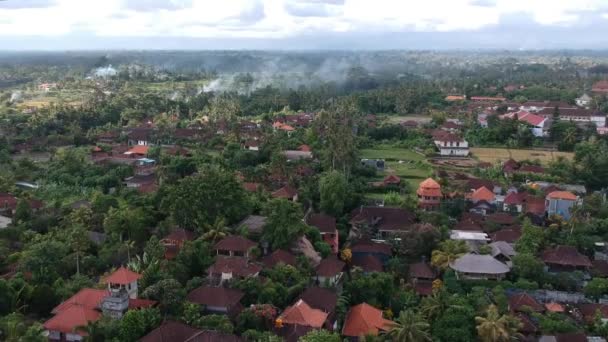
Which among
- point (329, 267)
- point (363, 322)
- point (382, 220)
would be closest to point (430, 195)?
point (382, 220)

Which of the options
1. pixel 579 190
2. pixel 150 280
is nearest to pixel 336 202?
pixel 150 280

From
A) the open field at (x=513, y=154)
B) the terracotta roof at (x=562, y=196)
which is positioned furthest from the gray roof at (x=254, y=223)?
the open field at (x=513, y=154)

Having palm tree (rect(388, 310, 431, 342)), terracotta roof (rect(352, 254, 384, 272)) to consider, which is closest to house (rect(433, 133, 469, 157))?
terracotta roof (rect(352, 254, 384, 272))

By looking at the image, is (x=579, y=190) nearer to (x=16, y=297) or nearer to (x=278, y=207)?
(x=278, y=207)

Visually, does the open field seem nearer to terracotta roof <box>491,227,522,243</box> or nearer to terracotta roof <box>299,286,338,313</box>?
terracotta roof <box>491,227,522,243</box>

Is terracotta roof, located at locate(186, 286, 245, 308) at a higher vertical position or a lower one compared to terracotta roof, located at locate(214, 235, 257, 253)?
lower
